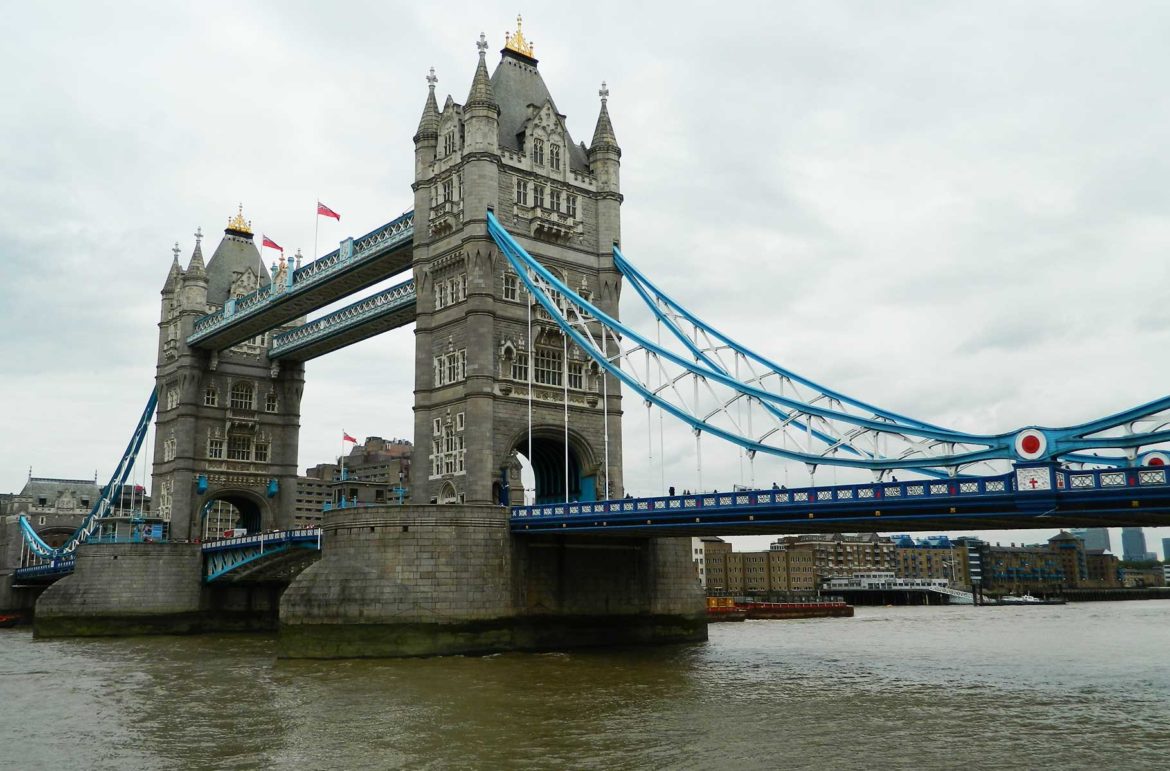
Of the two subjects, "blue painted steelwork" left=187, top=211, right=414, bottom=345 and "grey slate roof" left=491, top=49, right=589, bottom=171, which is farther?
"blue painted steelwork" left=187, top=211, right=414, bottom=345

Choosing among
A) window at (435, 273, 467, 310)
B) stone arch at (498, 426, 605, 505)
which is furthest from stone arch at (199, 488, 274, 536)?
window at (435, 273, 467, 310)

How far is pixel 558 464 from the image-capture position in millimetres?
54719

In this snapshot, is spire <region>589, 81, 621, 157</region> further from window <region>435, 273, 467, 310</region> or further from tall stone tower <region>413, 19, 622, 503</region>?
window <region>435, 273, 467, 310</region>

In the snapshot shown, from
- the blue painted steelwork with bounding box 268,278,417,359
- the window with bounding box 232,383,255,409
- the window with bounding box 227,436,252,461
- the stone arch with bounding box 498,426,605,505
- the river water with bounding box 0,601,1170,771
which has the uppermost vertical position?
the blue painted steelwork with bounding box 268,278,417,359

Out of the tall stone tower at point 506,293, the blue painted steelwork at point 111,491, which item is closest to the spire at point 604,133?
the tall stone tower at point 506,293

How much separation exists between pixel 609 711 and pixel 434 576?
53.1 ft

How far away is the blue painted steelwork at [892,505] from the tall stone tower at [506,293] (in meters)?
6.24

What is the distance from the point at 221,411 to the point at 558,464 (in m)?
30.7

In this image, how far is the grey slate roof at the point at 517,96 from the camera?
2106 inches

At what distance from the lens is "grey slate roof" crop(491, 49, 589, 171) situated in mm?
53500

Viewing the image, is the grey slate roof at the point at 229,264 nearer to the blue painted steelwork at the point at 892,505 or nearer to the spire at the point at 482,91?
the spire at the point at 482,91

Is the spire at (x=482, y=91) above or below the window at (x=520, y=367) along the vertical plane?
above

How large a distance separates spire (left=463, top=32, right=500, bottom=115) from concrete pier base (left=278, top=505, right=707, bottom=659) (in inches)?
774

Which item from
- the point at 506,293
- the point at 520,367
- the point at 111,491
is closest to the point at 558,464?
the point at 520,367
